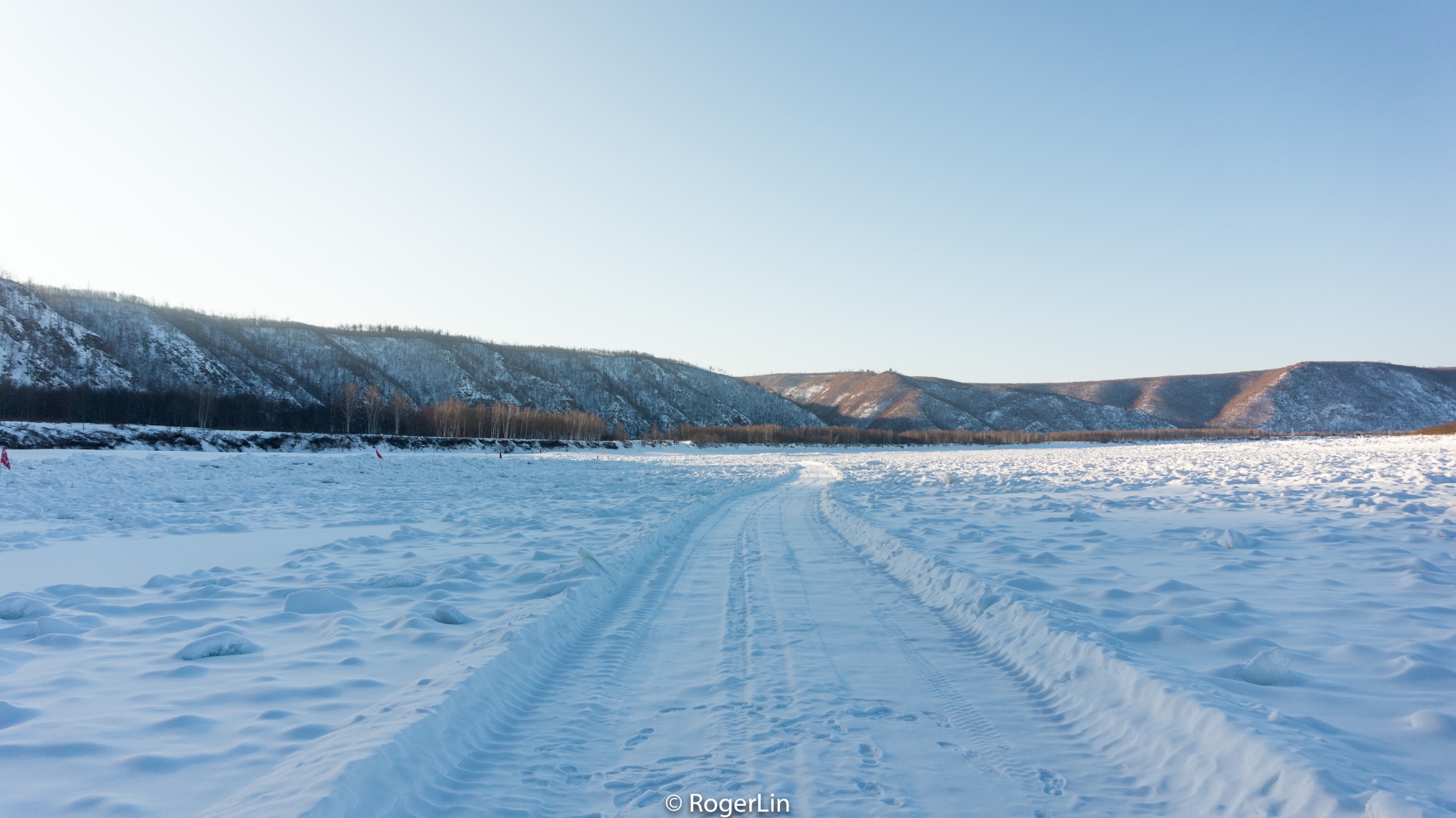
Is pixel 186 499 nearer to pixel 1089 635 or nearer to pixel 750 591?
pixel 750 591

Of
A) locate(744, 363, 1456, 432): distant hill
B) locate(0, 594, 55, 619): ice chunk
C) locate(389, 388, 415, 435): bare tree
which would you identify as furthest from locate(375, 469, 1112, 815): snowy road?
locate(744, 363, 1456, 432): distant hill

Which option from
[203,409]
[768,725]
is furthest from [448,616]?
[203,409]

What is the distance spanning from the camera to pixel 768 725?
148 inches

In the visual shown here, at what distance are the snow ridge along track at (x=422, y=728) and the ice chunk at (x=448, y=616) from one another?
97 cm

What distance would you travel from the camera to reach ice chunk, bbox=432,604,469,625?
243 inches

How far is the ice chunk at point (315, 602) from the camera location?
6574mm

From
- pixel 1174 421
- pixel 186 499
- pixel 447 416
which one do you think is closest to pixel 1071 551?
pixel 186 499

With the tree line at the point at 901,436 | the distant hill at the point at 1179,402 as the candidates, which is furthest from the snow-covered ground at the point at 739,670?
the distant hill at the point at 1179,402

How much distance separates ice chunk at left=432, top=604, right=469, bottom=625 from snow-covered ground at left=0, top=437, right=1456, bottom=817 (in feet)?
0.09

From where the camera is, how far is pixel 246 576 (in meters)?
8.10

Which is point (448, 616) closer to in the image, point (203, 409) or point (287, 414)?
point (203, 409)

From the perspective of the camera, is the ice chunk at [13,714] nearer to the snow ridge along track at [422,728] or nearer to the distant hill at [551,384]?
the snow ridge along track at [422,728]

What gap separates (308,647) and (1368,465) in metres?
30.0

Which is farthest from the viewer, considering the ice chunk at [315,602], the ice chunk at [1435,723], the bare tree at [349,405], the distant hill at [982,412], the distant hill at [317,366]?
the distant hill at [982,412]
